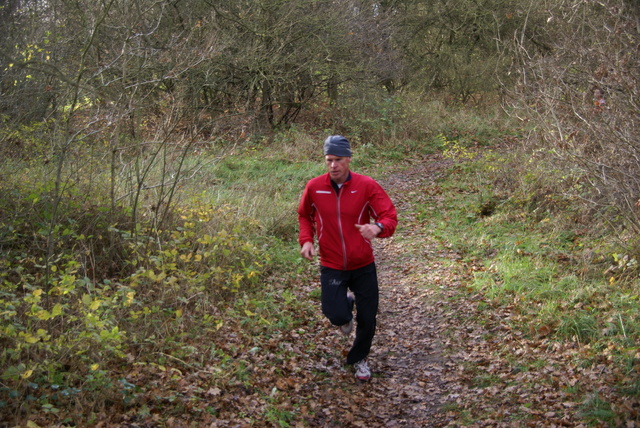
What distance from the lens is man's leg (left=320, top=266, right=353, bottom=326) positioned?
17.6 feet

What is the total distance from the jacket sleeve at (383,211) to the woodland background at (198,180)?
1844 mm

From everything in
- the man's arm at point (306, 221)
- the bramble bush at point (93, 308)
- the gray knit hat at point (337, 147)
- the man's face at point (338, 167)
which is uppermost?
the gray knit hat at point (337, 147)

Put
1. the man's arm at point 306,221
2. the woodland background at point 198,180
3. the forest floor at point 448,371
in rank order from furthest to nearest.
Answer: the man's arm at point 306,221, the woodland background at point 198,180, the forest floor at point 448,371

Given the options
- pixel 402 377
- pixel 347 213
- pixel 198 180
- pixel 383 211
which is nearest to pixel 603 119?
pixel 383 211

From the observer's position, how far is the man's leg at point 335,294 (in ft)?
17.6

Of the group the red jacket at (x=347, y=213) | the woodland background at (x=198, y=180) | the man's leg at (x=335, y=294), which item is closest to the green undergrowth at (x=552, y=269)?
the woodland background at (x=198, y=180)

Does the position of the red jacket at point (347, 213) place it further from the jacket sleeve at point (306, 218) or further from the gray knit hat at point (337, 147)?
the gray knit hat at point (337, 147)

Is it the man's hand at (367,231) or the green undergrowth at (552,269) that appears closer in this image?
the man's hand at (367,231)

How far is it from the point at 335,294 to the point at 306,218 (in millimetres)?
758

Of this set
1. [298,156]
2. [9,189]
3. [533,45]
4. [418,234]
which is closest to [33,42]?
[9,189]

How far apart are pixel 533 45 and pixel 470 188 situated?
13.1 meters

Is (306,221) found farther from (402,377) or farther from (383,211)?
(402,377)

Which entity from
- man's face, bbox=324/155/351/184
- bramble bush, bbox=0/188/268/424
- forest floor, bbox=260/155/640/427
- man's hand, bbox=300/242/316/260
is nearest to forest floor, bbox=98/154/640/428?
forest floor, bbox=260/155/640/427

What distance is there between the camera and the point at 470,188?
13297mm
